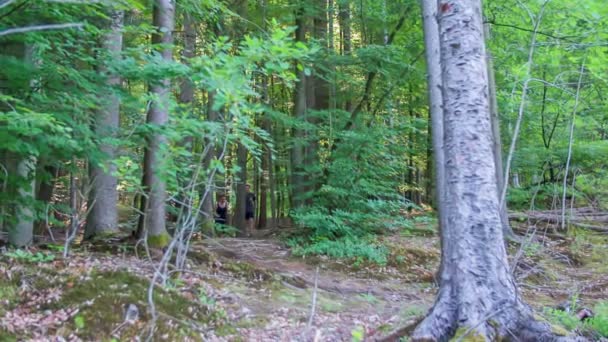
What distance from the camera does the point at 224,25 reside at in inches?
540

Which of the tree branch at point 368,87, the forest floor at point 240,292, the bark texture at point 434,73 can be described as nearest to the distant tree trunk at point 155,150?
the forest floor at point 240,292

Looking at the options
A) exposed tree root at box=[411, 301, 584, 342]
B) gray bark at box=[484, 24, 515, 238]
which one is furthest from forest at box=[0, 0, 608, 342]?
gray bark at box=[484, 24, 515, 238]

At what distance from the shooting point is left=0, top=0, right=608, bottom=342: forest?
12.5ft

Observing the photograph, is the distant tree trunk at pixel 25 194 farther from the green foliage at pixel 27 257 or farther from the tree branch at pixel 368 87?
the tree branch at pixel 368 87

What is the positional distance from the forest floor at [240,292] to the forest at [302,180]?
32 mm

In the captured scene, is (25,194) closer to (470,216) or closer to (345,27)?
(470,216)

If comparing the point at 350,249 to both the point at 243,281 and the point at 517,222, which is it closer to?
the point at 243,281

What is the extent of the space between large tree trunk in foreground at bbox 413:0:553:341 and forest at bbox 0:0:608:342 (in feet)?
0.05

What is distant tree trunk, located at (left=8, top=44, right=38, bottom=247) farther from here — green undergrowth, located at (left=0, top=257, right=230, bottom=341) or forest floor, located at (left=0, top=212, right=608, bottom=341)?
green undergrowth, located at (left=0, top=257, right=230, bottom=341)

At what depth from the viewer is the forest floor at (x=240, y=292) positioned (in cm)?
409

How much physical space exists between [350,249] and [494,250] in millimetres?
6165

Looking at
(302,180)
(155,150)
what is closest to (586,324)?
(155,150)

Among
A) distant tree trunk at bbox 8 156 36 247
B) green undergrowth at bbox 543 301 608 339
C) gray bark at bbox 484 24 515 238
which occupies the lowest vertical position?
green undergrowth at bbox 543 301 608 339

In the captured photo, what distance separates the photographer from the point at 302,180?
43.1ft
